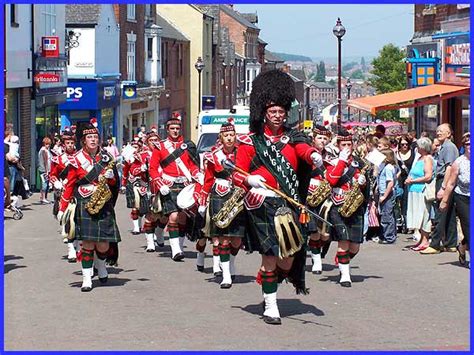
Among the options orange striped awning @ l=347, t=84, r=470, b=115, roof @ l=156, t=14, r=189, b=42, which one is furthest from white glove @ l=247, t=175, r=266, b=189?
Answer: roof @ l=156, t=14, r=189, b=42

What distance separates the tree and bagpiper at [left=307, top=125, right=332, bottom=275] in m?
87.7

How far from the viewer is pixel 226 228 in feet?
38.1

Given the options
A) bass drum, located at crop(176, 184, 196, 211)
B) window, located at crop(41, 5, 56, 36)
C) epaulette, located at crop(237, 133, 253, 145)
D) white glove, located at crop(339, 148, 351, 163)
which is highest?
window, located at crop(41, 5, 56, 36)

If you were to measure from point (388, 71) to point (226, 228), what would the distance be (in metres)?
92.6

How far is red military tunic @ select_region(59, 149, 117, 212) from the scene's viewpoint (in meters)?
11.5

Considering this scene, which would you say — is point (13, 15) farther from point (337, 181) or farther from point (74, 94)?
point (337, 181)

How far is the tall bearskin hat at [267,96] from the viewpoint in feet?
31.4

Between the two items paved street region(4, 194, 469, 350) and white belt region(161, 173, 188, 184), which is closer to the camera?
paved street region(4, 194, 469, 350)

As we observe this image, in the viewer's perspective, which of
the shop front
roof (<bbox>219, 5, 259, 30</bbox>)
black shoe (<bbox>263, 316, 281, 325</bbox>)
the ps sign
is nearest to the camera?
black shoe (<bbox>263, 316, 281, 325</bbox>)

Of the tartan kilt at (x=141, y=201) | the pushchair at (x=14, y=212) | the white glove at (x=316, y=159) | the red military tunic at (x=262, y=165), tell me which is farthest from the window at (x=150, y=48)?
the white glove at (x=316, y=159)

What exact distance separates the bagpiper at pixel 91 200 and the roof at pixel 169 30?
4843cm

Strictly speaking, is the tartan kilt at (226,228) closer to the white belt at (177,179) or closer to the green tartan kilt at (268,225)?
the green tartan kilt at (268,225)

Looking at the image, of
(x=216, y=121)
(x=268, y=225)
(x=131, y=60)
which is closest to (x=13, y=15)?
(x=216, y=121)

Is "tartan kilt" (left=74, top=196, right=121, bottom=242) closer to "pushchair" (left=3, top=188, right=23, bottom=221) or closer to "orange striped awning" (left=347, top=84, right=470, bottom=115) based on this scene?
"pushchair" (left=3, top=188, right=23, bottom=221)
